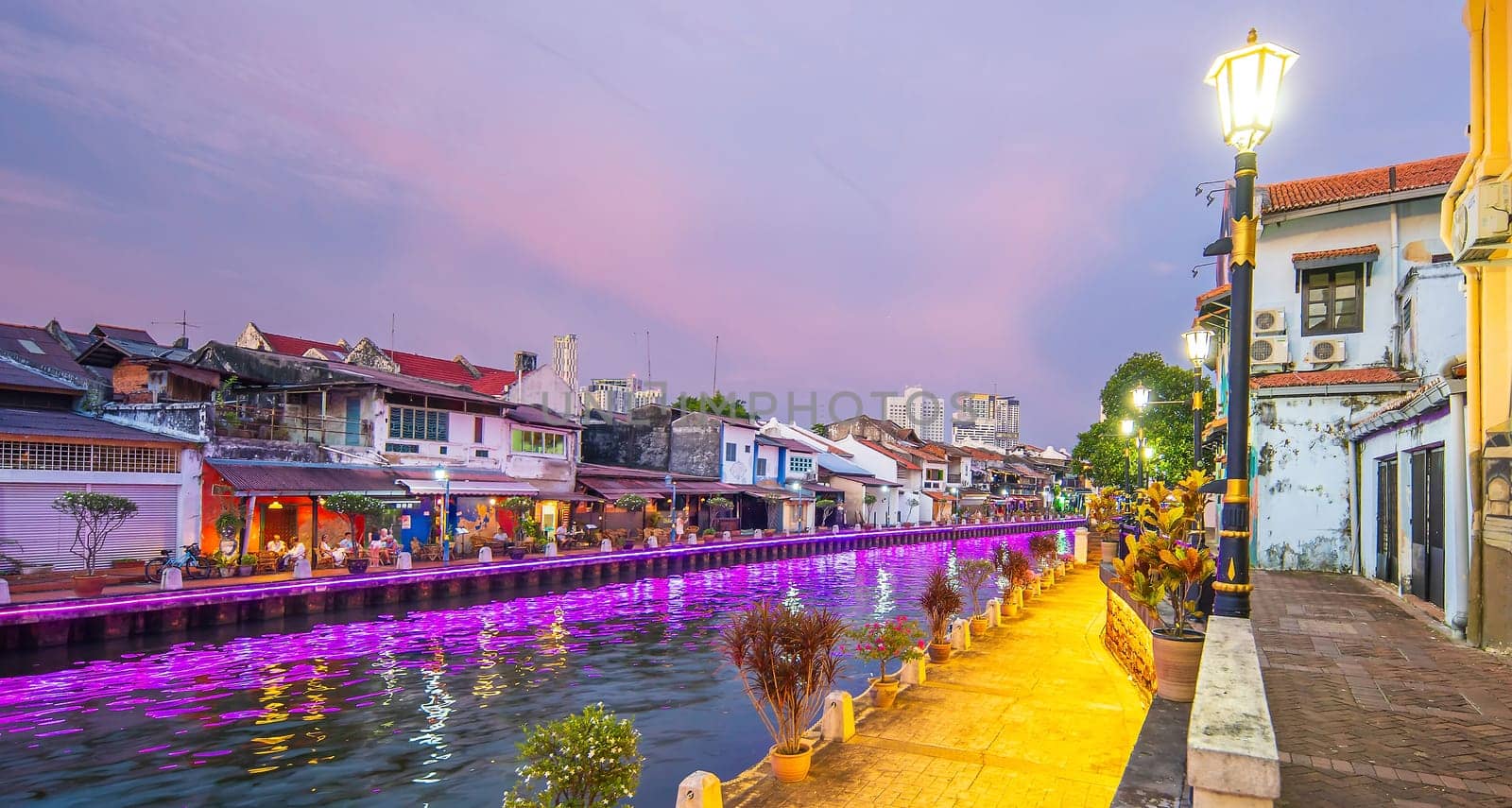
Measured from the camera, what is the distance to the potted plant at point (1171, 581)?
23.3 feet

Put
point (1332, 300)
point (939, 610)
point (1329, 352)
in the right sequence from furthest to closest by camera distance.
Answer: point (1332, 300)
point (1329, 352)
point (939, 610)

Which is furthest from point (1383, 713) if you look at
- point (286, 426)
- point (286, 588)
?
point (286, 426)

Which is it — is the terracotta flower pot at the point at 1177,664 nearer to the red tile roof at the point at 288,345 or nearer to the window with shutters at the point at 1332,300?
the window with shutters at the point at 1332,300

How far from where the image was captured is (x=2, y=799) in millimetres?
Result: 10391

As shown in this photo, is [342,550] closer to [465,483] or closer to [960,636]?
[465,483]

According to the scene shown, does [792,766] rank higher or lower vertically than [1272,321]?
lower

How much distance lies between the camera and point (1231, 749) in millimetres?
3141

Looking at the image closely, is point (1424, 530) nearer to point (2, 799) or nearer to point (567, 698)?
point (567, 698)

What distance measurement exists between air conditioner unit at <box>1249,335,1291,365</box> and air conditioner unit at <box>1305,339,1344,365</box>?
0.54 metres

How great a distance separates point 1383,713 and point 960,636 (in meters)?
9.52

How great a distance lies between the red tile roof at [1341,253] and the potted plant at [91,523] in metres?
28.7

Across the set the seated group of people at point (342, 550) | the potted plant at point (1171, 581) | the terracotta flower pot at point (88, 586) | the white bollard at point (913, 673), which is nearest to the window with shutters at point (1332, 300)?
the potted plant at point (1171, 581)

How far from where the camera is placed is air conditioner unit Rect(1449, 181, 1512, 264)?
768 centimetres

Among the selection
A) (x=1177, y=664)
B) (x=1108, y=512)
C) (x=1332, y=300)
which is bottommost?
(x=1108, y=512)
